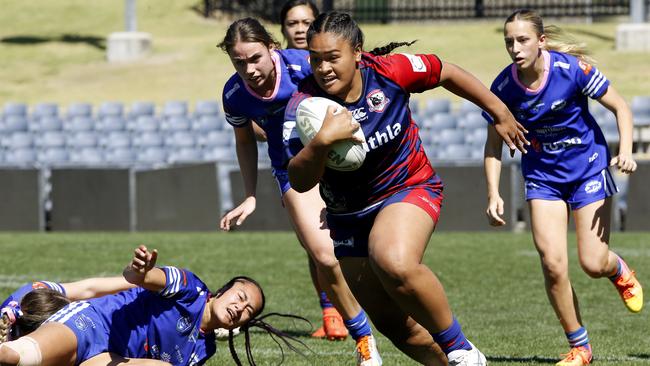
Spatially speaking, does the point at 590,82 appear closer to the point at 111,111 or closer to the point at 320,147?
the point at 320,147

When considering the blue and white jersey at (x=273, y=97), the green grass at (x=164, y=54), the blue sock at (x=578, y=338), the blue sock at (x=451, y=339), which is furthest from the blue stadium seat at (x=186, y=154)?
the blue sock at (x=451, y=339)

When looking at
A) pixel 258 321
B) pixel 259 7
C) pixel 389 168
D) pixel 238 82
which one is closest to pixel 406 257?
pixel 389 168

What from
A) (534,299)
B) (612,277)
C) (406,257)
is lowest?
(534,299)

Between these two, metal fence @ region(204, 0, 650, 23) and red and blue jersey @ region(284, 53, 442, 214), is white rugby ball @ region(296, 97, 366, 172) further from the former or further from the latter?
metal fence @ region(204, 0, 650, 23)

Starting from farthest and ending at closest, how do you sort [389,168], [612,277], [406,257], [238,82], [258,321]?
1. [612,277]
2. [238,82]
3. [258,321]
4. [389,168]
5. [406,257]

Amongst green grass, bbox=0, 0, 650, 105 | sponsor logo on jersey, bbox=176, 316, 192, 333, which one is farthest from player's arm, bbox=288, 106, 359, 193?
green grass, bbox=0, 0, 650, 105

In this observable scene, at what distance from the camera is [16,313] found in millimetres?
5383

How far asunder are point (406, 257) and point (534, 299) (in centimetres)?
455

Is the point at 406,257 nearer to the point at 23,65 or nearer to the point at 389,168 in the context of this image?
the point at 389,168

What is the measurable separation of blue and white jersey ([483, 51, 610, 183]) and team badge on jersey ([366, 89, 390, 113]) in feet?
4.95

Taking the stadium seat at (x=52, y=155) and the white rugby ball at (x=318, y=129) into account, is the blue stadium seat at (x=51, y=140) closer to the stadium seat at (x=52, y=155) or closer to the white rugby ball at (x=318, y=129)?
the stadium seat at (x=52, y=155)

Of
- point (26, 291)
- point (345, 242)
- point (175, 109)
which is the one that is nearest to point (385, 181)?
point (345, 242)

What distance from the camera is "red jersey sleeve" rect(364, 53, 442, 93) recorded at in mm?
5051

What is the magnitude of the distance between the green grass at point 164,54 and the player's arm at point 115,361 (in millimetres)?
19726
